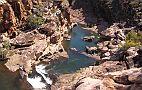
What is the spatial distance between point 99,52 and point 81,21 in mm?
43496

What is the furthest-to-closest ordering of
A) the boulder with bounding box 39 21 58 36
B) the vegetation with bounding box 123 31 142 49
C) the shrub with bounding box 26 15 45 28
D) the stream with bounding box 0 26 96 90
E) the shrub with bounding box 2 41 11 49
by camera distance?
the shrub with bounding box 26 15 45 28 → the boulder with bounding box 39 21 58 36 → the shrub with bounding box 2 41 11 49 → the vegetation with bounding box 123 31 142 49 → the stream with bounding box 0 26 96 90

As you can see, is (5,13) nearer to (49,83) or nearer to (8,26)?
(8,26)

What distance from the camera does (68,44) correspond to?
292 ft

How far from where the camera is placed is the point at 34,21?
79.6 metres

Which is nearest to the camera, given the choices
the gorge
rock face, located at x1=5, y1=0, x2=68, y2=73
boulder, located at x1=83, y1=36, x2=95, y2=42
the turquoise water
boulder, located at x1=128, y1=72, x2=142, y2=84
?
boulder, located at x1=128, y1=72, x2=142, y2=84

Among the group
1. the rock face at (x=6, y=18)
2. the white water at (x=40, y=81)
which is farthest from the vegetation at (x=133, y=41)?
the rock face at (x=6, y=18)

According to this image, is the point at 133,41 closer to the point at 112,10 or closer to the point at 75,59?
the point at 75,59

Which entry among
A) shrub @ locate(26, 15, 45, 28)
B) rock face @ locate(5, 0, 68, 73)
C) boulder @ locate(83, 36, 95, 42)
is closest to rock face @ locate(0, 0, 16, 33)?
rock face @ locate(5, 0, 68, 73)

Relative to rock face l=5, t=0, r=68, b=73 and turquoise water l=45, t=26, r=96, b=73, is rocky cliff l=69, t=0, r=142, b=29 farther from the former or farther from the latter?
rock face l=5, t=0, r=68, b=73

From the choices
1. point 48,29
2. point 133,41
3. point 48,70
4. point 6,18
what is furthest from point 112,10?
point 48,70

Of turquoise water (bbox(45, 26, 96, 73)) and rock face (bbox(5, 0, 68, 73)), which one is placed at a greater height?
rock face (bbox(5, 0, 68, 73))

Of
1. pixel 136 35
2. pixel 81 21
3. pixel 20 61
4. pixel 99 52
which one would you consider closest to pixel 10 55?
pixel 20 61

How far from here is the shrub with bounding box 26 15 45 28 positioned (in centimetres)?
7969

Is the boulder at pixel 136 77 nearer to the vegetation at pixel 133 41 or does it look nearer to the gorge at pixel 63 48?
the gorge at pixel 63 48
